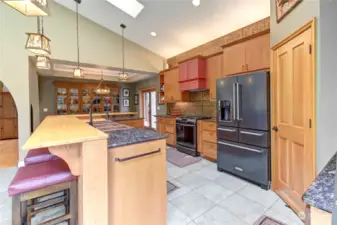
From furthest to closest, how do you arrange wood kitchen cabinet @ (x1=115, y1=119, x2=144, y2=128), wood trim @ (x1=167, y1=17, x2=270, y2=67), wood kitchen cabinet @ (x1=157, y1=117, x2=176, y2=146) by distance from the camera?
wood kitchen cabinet @ (x1=157, y1=117, x2=176, y2=146) → wood kitchen cabinet @ (x1=115, y1=119, x2=144, y2=128) → wood trim @ (x1=167, y1=17, x2=270, y2=67)

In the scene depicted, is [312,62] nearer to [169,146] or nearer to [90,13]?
[169,146]

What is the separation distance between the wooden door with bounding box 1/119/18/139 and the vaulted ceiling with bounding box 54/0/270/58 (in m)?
4.67

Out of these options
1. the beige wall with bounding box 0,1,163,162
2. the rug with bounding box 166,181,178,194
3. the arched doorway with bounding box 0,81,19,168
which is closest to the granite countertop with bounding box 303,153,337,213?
the rug with bounding box 166,181,178,194

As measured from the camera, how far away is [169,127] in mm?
4941

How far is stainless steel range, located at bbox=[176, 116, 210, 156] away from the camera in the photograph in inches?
157

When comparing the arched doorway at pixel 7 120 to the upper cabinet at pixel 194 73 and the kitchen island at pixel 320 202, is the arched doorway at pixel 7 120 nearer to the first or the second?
the upper cabinet at pixel 194 73

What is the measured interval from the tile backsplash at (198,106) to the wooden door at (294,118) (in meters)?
2.06

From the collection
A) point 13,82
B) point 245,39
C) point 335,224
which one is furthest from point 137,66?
point 335,224

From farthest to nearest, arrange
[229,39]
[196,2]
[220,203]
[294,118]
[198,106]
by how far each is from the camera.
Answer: [198,106] < [229,39] < [196,2] < [220,203] < [294,118]

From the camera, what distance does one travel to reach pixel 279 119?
226cm

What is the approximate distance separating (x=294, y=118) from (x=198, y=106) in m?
2.86

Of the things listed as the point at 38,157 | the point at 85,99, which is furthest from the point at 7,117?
the point at 38,157

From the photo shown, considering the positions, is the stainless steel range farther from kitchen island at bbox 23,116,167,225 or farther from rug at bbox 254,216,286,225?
kitchen island at bbox 23,116,167,225

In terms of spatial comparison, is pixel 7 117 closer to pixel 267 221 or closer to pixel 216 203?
pixel 216 203
